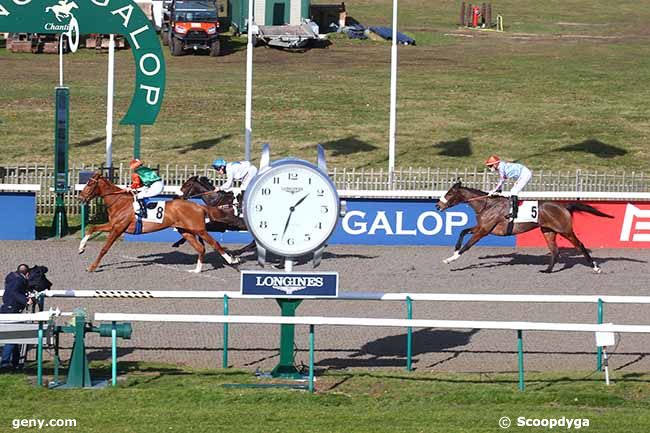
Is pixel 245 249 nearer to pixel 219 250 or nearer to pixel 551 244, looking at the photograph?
pixel 219 250

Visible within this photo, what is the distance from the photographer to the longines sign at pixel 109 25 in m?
25.5

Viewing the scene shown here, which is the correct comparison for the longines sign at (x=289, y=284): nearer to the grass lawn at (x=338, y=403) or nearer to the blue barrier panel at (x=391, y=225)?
the grass lawn at (x=338, y=403)

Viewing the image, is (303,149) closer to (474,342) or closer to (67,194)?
(67,194)

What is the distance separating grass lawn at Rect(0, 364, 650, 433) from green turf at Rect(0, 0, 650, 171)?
20498mm

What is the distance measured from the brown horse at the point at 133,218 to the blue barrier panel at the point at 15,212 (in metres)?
2.48

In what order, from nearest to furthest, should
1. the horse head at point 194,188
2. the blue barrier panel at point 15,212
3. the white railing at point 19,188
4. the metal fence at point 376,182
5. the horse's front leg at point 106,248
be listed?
the horse's front leg at point 106,248, the horse head at point 194,188, the white railing at point 19,188, the blue barrier panel at point 15,212, the metal fence at point 376,182

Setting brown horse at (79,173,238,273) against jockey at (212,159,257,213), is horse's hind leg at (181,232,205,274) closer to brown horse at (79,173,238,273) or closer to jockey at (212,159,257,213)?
brown horse at (79,173,238,273)

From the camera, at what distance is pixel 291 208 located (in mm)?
13703

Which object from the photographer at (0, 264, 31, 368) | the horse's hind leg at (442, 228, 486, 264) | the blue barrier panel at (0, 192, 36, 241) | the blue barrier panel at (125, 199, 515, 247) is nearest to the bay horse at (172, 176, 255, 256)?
the blue barrier panel at (125, 199, 515, 247)

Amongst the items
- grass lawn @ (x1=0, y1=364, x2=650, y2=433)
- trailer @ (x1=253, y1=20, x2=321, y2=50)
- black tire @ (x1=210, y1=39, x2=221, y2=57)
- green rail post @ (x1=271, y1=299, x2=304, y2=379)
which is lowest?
grass lawn @ (x1=0, y1=364, x2=650, y2=433)

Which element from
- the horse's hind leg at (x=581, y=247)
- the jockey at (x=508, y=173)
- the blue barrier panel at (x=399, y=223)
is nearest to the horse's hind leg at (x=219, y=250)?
the blue barrier panel at (x=399, y=223)

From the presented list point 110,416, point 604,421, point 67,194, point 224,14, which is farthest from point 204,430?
point 224,14

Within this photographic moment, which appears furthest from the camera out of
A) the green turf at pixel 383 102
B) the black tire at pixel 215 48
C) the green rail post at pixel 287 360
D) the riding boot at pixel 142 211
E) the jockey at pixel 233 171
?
the black tire at pixel 215 48

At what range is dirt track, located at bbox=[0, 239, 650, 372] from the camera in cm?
1605
